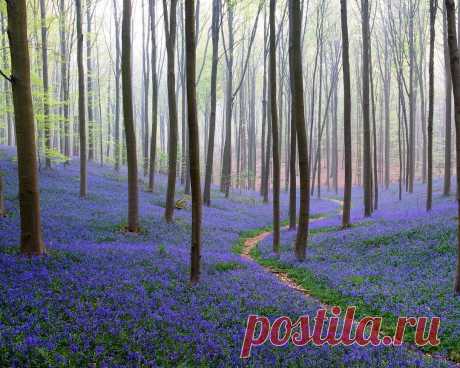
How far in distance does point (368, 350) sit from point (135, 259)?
6.01m

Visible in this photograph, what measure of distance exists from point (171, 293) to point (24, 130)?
15.9 ft

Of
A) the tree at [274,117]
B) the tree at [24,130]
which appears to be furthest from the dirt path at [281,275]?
the tree at [24,130]

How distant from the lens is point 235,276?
9203 millimetres

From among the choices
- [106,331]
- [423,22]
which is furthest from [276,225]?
[423,22]

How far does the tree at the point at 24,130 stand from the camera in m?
7.93

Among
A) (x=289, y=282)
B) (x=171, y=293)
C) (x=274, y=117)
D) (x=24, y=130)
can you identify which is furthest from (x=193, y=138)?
(x=274, y=117)

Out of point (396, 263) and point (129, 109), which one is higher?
point (129, 109)

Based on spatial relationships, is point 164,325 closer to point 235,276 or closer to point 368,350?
point 368,350

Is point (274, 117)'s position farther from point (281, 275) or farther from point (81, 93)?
point (81, 93)

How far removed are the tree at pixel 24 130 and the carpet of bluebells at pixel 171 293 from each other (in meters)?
0.58

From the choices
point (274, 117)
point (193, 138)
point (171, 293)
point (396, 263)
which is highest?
point (274, 117)

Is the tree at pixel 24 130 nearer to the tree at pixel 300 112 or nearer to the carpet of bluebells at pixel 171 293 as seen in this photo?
the carpet of bluebells at pixel 171 293

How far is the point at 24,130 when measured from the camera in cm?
809

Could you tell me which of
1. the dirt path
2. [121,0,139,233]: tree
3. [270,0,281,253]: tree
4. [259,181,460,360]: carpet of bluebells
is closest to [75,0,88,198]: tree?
[121,0,139,233]: tree
